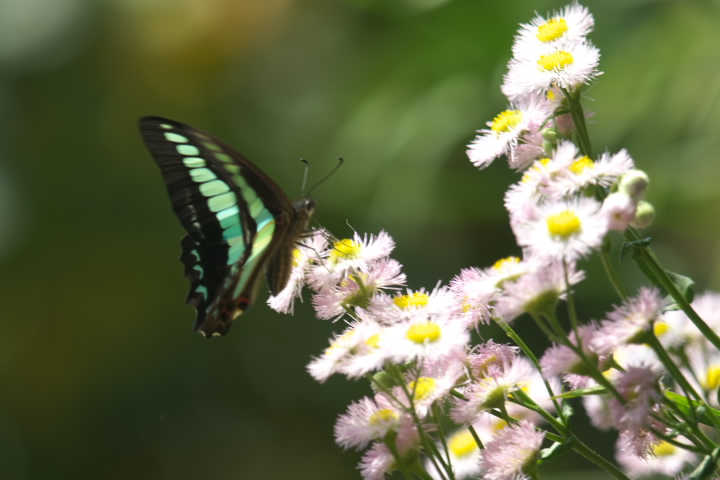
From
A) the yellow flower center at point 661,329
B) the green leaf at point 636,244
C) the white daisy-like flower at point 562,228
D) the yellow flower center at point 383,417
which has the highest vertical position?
the white daisy-like flower at point 562,228

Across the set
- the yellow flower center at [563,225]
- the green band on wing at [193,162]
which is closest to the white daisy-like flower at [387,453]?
the yellow flower center at [563,225]

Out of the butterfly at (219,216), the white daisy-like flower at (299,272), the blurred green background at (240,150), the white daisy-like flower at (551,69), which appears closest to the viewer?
the white daisy-like flower at (551,69)

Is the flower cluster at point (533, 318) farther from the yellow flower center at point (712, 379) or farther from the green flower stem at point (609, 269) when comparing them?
the yellow flower center at point (712, 379)

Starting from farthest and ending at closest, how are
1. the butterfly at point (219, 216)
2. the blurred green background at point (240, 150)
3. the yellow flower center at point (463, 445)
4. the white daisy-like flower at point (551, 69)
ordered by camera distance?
1. the blurred green background at point (240, 150)
2. the yellow flower center at point (463, 445)
3. the butterfly at point (219, 216)
4. the white daisy-like flower at point (551, 69)

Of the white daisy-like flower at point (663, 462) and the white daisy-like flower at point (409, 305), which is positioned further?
the white daisy-like flower at point (663, 462)

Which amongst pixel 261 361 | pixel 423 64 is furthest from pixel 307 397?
pixel 423 64

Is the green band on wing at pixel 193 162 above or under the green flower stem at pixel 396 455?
above

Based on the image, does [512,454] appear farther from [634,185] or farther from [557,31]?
[557,31]

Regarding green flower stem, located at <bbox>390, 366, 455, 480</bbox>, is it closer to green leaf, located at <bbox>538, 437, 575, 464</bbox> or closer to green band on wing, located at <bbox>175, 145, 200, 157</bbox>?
green leaf, located at <bbox>538, 437, 575, 464</bbox>
